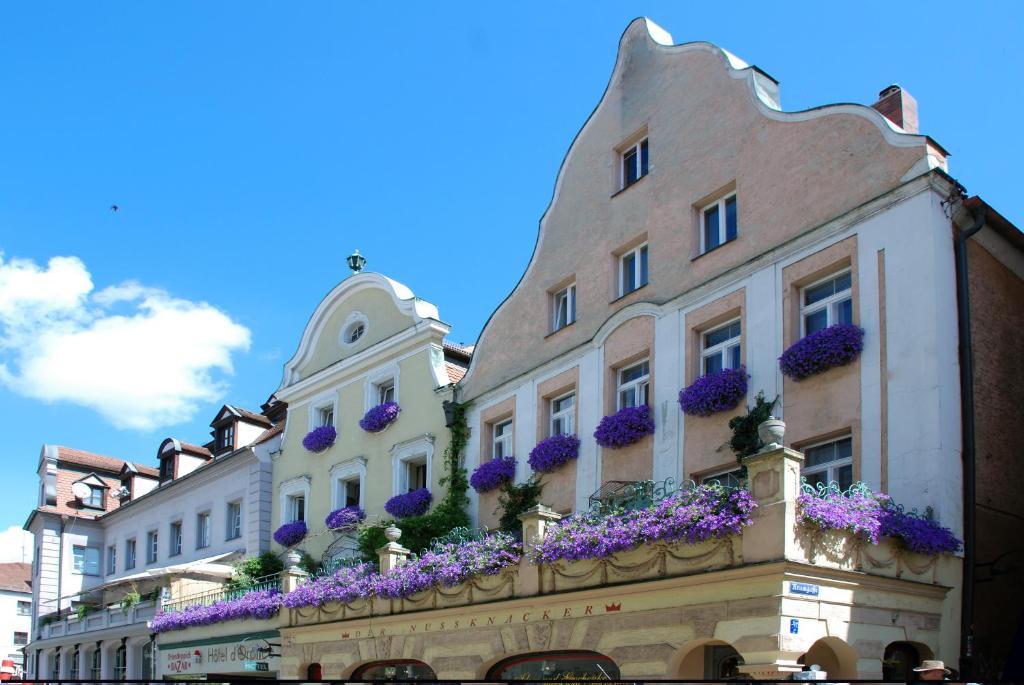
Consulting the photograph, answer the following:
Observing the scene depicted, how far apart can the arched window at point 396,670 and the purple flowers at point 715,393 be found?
6.57m

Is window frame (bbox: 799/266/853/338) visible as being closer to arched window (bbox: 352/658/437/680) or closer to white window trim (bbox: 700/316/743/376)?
white window trim (bbox: 700/316/743/376)

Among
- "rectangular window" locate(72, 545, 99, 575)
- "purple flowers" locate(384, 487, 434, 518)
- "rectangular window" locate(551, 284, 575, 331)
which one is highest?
"rectangular window" locate(551, 284, 575, 331)

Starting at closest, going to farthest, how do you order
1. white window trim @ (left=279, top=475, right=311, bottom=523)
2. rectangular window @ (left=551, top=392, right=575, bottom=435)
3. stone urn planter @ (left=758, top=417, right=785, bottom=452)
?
stone urn planter @ (left=758, top=417, right=785, bottom=452) < rectangular window @ (left=551, top=392, right=575, bottom=435) < white window trim @ (left=279, top=475, right=311, bottom=523)

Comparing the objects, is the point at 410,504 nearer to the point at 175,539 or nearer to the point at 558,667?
the point at 558,667

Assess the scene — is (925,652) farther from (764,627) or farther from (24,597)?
(24,597)

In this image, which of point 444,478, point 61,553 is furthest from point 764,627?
point 61,553

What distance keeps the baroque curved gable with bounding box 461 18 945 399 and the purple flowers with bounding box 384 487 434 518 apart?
7.95 ft

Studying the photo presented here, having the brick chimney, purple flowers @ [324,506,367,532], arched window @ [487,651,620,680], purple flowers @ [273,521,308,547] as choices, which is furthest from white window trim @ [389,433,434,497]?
the brick chimney

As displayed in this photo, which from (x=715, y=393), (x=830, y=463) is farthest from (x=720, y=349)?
(x=830, y=463)

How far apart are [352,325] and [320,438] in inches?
124

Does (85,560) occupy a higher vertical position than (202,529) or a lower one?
lower

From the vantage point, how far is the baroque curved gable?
17656 millimetres

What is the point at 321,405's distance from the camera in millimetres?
30625

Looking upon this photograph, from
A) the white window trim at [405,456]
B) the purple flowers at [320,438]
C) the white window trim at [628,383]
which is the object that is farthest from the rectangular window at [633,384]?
the purple flowers at [320,438]
